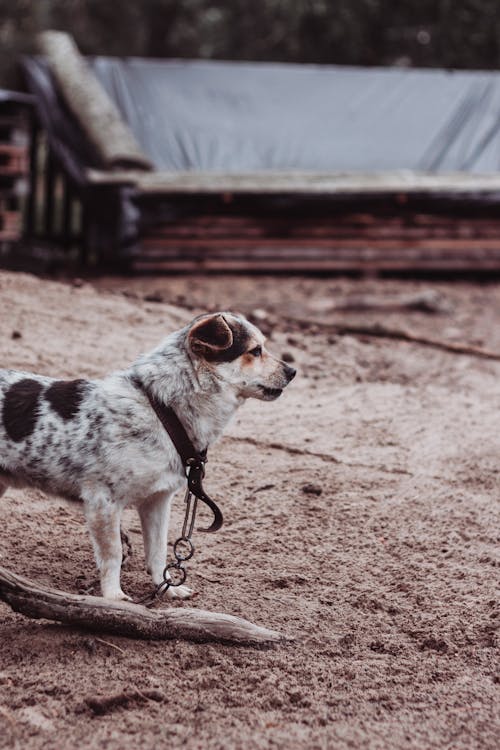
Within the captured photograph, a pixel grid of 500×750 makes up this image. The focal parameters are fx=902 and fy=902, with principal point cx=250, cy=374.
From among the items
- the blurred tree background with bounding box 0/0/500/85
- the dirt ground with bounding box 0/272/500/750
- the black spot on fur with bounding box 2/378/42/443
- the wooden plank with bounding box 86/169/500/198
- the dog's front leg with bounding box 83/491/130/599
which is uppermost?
the black spot on fur with bounding box 2/378/42/443

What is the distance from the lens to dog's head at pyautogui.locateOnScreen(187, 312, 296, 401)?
3951 mm

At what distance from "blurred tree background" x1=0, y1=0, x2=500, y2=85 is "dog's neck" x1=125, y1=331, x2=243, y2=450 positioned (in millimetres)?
17128

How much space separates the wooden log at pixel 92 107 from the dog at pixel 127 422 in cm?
797

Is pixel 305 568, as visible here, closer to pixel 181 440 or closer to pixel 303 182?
pixel 181 440

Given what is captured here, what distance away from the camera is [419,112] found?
574 inches

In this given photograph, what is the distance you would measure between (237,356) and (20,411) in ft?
3.21

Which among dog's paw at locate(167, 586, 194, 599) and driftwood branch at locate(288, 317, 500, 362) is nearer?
dog's paw at locate(167, 586, 194, 599)

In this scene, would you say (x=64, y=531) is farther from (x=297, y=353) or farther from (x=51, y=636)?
(x=297, y=353)

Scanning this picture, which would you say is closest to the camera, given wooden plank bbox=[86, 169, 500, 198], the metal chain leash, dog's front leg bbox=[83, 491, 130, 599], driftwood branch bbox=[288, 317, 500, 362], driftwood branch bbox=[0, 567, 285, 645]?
driftwood branch bbox=[0, 567, 285, 645]

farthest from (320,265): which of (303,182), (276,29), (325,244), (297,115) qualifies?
(276,29)

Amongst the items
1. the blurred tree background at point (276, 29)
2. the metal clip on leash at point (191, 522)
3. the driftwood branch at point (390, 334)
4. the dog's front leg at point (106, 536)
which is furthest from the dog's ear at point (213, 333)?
the blurred tree background at point (276, 29)

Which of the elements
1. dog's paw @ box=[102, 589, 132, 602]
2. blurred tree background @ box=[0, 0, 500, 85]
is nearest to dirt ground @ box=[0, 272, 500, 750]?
dog's paw @ box=[102, 589, 132, 602]

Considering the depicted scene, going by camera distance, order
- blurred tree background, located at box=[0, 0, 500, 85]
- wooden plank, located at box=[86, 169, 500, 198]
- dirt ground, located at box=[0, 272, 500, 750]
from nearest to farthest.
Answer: dirt ground, located at box=[0, 272, 500, 750], wooden plank, located at box=[86, 169, 500, 198], blurred tree background, located at box=[0, 0, 500, 85]

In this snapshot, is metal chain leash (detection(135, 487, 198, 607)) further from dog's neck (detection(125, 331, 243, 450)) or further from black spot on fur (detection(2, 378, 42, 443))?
black spot on fur (detection(2, 378, 42, 443))
